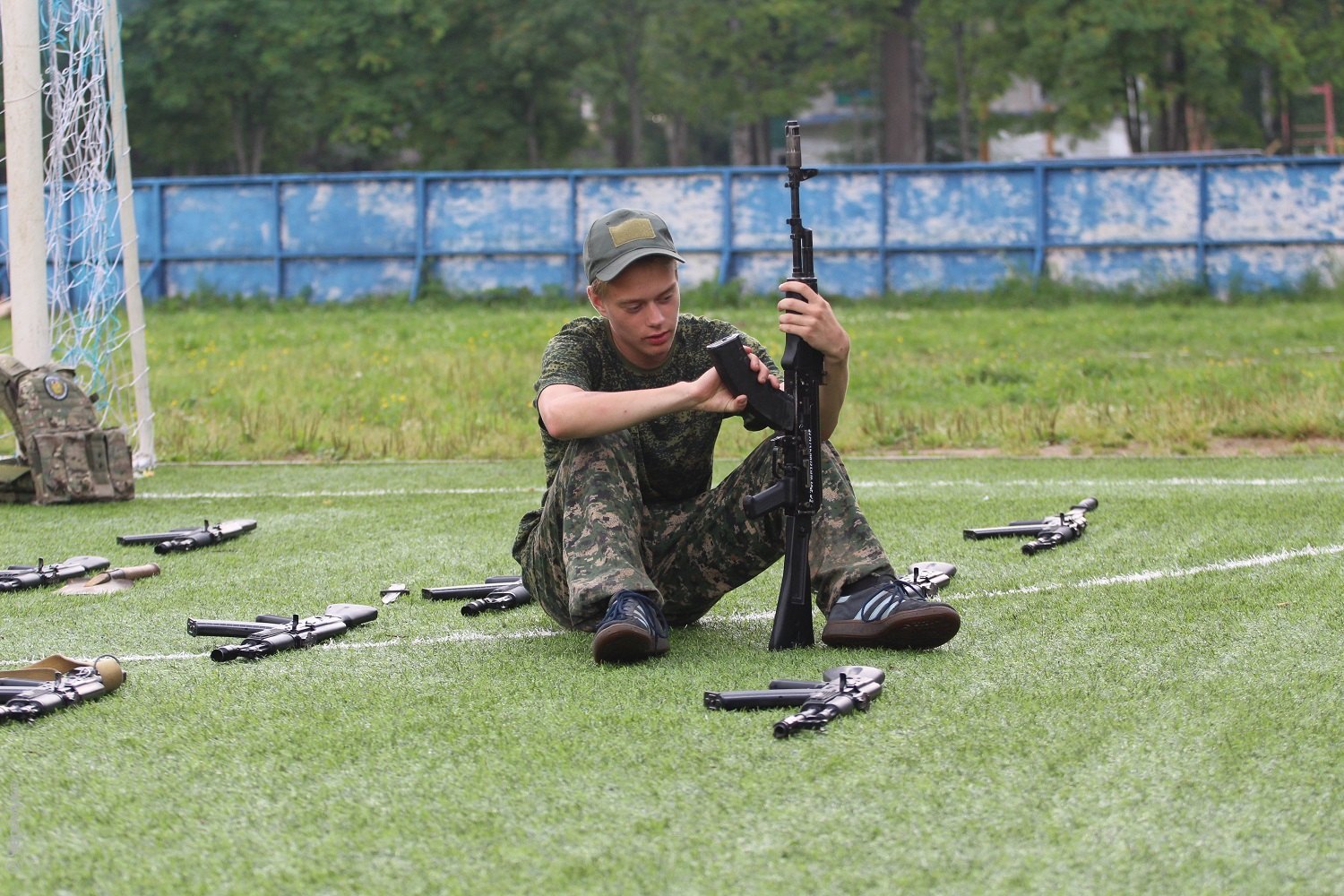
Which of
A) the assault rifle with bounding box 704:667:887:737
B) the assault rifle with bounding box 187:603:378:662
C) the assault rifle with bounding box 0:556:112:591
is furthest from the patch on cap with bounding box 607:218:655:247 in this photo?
the assault rifle with bounding box 0:556:112:591

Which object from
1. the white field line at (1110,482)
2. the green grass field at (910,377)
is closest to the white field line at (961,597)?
the white field line at (1110,482)

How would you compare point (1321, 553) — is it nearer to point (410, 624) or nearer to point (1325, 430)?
point (410, 624)

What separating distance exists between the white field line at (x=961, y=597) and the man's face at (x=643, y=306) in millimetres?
1049

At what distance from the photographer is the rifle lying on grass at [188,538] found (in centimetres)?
727

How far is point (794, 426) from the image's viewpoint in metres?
4.61

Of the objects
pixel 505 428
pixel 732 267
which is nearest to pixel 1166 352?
pixel 505 428

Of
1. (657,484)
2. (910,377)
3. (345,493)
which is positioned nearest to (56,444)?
(345,493)

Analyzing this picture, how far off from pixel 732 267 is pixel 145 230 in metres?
9.39

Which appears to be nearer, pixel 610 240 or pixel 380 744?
pixel 380 744

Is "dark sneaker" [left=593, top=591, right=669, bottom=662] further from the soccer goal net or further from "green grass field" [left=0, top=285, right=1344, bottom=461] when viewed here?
"green grass field" [left=0, top=285, right=1344, bottom=461]

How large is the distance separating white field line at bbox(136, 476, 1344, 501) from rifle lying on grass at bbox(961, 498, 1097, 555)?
164cm

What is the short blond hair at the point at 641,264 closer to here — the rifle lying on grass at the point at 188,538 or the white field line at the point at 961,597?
the white field line at the point at 961,597

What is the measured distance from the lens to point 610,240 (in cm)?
457

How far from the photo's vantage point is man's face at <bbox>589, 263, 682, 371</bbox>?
4602 mm
